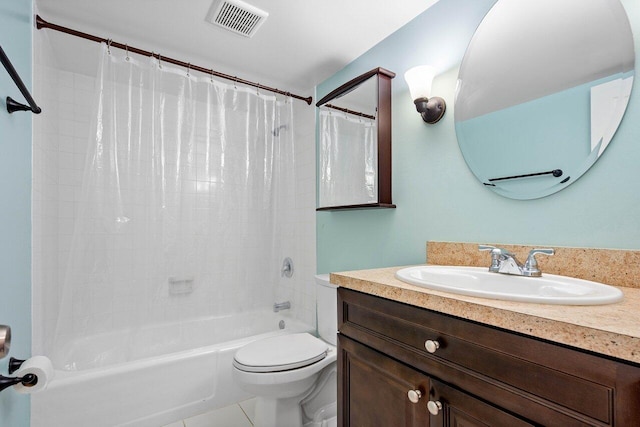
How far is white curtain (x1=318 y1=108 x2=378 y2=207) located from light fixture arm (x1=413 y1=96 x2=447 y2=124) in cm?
29

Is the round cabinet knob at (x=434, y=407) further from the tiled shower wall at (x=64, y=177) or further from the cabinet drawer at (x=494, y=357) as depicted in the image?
the tiled shower wall at (x=64, y=177)

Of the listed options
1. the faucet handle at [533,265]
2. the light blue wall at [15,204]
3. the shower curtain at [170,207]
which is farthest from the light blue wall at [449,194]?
the light blue wall at [15,204]

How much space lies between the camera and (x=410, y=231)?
5.18ft

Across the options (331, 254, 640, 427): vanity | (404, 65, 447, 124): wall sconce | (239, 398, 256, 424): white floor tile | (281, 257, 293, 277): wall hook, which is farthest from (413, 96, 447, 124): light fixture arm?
(239, 398, 256, 424): white floor tile

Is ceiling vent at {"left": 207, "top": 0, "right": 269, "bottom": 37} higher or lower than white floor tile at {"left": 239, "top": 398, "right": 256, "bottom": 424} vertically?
higher

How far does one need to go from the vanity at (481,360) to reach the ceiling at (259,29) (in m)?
1.36

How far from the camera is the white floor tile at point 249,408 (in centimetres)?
174

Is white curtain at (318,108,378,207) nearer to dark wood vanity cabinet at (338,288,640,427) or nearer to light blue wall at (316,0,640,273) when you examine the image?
light blue wall at (316,0,640,273)

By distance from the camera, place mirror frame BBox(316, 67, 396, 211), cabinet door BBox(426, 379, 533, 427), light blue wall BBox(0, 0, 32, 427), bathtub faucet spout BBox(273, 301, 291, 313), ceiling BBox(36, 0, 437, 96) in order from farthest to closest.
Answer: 1. bathtub faucet spout BBox(273, 301, 291, 313)
2. mirror frame BBox(316, 67, 396, 211)
3. ceiling BBox(36, 0, 437, 96)
4. light blue wall BBox(0, 0, 32, 427)
5. cabinet door BBox(426, 379, 533, 427)

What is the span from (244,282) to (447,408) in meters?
1.66

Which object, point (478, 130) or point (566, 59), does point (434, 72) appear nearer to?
point (478, 130)

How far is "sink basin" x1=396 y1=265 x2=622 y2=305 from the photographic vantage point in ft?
2.20

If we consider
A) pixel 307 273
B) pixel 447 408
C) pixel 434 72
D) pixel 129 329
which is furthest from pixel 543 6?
pixel 129 329

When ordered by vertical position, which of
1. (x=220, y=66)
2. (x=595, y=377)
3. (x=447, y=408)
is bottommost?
(x=447, y=408)
